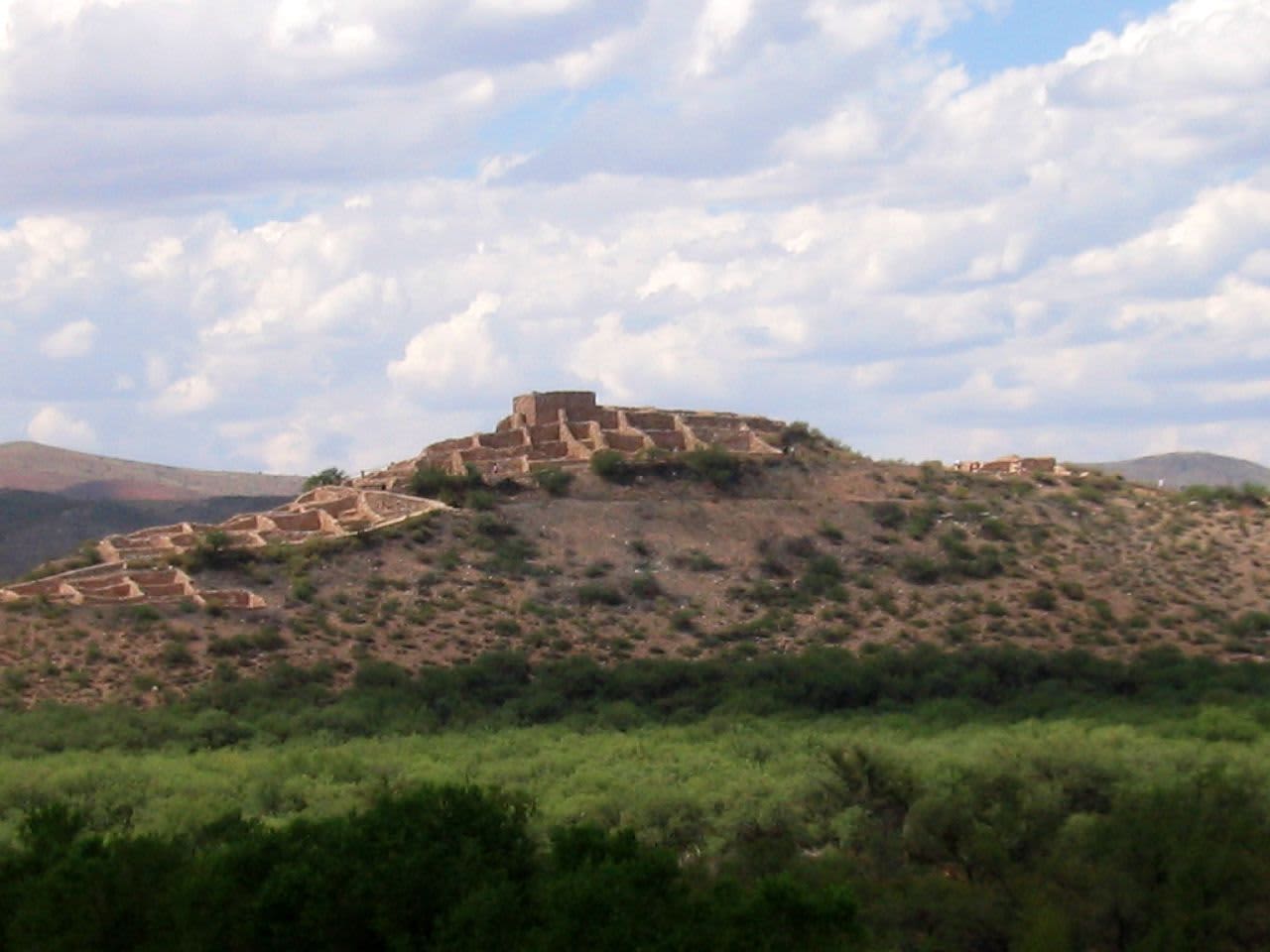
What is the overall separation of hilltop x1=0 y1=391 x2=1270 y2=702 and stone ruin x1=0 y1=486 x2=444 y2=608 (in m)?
0.24

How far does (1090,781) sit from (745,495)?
1002 inches

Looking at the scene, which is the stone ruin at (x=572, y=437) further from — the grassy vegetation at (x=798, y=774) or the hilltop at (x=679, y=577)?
the grassy vegetation at (x=798, y=774)

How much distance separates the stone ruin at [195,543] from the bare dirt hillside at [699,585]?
0.75 meters

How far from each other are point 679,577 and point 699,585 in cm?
57

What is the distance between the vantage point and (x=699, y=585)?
57.0 metres

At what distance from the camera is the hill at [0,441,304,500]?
141750 mm

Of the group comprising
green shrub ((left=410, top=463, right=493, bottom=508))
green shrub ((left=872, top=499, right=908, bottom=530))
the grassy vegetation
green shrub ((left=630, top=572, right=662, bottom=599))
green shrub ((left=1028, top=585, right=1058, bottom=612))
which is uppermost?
green shrub ((left=410, top=463, right=493, bottom=508))

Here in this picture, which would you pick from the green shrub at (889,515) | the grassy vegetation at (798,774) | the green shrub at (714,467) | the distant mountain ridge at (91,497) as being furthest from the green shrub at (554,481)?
the distant mountain ridge at (91,497)

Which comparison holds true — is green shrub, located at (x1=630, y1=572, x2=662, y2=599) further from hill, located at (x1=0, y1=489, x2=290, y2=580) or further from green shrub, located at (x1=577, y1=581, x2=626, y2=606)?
hill, located at (x1=0, y1=489, x2=290, y2=580)

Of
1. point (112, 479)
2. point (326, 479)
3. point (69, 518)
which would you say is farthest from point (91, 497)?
point (326, 479)

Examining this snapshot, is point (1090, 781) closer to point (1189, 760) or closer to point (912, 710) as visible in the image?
point (1189, 760)

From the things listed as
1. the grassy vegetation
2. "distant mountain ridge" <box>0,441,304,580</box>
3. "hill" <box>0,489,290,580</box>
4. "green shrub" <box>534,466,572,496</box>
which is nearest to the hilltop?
"green shrub" <box>534,466,572,496</box>

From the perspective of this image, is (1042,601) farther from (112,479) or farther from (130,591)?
(112,479)

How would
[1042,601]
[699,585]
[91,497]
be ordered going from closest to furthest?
[1042,601]
[699,585]
[91,497]
